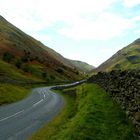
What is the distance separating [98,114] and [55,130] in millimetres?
3458

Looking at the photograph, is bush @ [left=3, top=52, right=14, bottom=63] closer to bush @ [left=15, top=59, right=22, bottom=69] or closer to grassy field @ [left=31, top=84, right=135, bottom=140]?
bush @ [left=15, top=59, right=22, bottom=69]

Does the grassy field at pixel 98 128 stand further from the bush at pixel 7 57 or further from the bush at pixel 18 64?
the bush at pixel 7 57

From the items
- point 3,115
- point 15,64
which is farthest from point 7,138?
point 15,64

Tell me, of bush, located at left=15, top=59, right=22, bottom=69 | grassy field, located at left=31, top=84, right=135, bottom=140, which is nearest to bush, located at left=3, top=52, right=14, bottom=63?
bush, located at left=15, top=59, right=22, bottom=69

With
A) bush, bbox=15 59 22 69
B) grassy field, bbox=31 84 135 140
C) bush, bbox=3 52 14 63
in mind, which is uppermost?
bush, bbox=3 52 14 63

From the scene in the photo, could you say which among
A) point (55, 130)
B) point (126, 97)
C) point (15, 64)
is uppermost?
point (15, 64)

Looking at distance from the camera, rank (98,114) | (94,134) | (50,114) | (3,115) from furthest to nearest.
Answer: (50,114) → (3,115) → (98,114) → (94,134)

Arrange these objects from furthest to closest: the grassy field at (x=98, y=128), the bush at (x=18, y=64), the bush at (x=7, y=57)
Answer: the bush at (x=7, y=57), the bush at (x=18, y=64), the grassy field at (x=98, y=128)

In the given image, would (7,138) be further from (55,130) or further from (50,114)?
(50,114)

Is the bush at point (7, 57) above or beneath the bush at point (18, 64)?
above

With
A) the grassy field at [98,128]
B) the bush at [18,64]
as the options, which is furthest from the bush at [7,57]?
the grassy field at [98,128]

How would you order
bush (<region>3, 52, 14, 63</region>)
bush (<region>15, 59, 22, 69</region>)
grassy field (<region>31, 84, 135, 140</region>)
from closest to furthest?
grassy field (<region>31, 84, 135, 140</region>)
bush (<region>15, 59, 22, 69</region>)
bush (<region>3, 52, 14, 63</region>)

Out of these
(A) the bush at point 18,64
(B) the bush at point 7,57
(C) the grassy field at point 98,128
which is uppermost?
(B) the bush at point 7,57

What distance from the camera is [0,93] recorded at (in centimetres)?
5797
